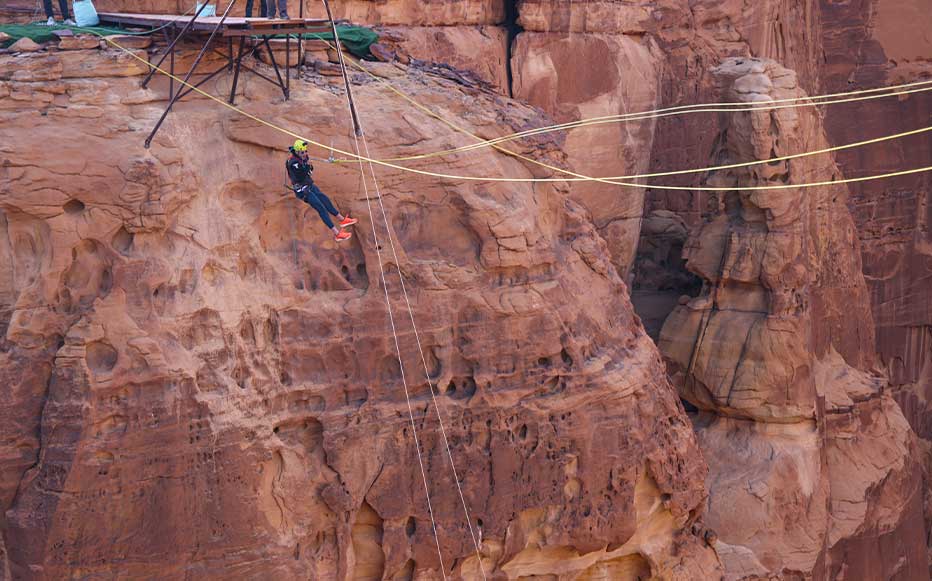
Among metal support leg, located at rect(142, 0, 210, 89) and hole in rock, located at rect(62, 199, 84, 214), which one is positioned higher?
metal support leg, located at rect(142, 0, 210, 89)

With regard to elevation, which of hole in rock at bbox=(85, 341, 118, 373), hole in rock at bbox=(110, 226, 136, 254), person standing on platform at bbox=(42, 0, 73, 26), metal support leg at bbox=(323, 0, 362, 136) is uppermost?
Answer: person standing on platform at bbox=(42, 0, 73, 26)

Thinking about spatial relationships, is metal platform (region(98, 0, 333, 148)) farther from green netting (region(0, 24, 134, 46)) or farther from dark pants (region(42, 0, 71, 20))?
dark pants (region(42, 0, 71, 20))

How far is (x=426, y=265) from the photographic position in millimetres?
16922

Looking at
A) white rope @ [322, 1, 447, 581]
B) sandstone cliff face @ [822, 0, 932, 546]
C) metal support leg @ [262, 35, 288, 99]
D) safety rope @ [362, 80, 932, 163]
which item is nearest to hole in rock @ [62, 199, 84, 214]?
metal support leg @ [262, 35, 288, 99]

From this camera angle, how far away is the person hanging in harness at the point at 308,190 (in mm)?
15578

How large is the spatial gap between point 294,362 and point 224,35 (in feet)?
12.4

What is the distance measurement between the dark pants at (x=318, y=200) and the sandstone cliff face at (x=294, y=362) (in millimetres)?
616

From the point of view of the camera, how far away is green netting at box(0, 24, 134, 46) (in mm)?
16000

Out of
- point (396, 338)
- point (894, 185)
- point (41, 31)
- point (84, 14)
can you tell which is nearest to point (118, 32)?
point (84, 14)

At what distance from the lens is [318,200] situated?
51.9 ft

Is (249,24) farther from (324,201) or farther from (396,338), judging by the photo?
(396,338)

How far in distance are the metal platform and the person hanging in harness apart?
125 cm

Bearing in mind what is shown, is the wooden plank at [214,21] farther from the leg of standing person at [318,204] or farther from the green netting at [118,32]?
the leg of standing person at [318,204]

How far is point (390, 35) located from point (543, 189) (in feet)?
10.3
